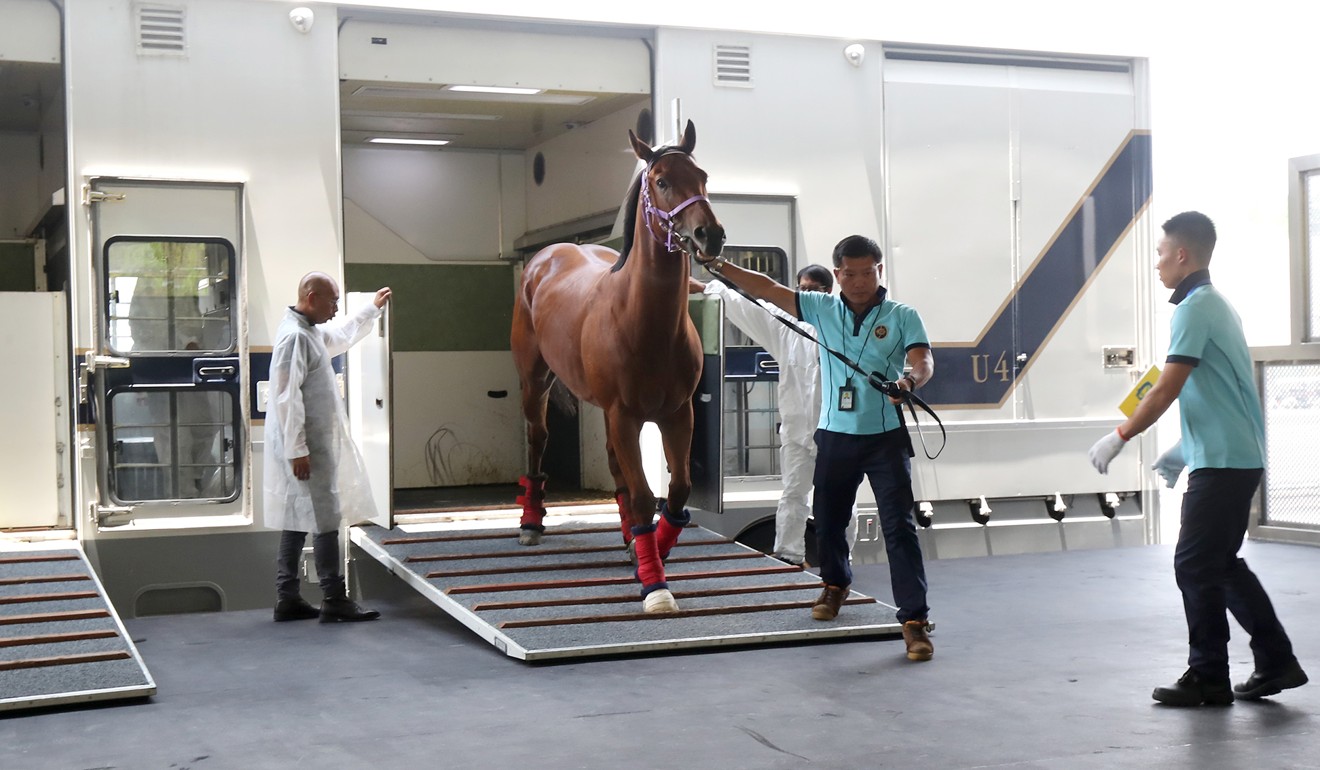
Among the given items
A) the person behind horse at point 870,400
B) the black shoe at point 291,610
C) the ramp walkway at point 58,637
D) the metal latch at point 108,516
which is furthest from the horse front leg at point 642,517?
the metal latch at point 108,516

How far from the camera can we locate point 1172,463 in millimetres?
4695

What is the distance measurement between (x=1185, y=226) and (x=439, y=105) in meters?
5.24

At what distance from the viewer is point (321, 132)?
7105mm

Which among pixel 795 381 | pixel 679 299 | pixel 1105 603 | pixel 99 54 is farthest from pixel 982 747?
pixel 99 54

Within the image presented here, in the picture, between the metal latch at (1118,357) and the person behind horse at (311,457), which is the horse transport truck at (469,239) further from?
the person behind horse at (311,457)

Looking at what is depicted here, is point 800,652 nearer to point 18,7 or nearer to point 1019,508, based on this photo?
point 1019,508

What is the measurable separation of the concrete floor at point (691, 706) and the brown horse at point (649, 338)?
0.91 m

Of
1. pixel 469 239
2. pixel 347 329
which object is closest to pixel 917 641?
pixel 347 329

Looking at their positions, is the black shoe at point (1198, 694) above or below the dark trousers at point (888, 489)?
below

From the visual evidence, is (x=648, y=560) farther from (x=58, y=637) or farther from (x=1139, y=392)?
(x=58, y=637)

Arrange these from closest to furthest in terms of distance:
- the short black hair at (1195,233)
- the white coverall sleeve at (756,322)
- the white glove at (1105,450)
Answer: the white glove at (1105,450) < the short black hair at (1195,233) < the white coverall sleeve at (756,322)

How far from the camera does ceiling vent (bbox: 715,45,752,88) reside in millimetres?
7758

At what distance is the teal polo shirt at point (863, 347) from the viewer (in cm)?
530

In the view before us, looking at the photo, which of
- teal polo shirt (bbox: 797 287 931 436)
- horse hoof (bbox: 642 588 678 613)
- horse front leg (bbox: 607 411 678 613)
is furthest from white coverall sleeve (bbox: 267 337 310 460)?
teal polo shirt (bbox: 797 287 931 436)
